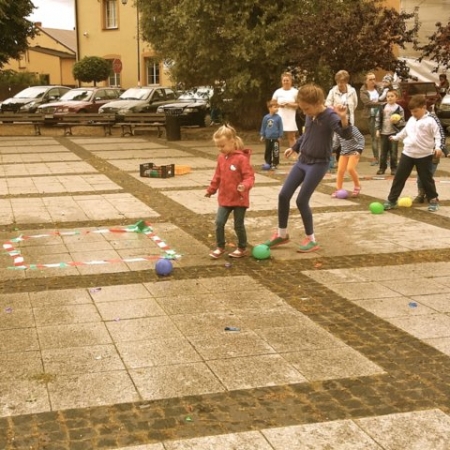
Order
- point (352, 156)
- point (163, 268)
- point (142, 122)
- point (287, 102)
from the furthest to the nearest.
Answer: point (142, 122) < point (287, 102) < point (352, 156) < point (163, 268)

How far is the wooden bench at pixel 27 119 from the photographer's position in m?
26.1

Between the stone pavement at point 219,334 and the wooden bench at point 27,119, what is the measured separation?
16.7 meters

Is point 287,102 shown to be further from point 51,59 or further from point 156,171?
point 51,59

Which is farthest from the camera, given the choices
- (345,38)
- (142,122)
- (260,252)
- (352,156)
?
(142,122)

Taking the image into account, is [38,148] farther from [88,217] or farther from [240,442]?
[240,442]

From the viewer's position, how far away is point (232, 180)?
290 inches

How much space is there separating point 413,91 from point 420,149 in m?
16.1

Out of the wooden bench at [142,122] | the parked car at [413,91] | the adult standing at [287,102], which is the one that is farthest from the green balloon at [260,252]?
the parked car at [413,91]

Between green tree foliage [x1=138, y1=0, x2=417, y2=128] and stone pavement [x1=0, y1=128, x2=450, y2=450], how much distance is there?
405 inches

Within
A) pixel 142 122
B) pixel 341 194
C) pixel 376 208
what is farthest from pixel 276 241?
pixel 142 122

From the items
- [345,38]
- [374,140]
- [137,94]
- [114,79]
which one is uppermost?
[345,38]

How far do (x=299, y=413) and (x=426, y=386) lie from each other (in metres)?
0.86

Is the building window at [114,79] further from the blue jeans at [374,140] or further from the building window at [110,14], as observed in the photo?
the blue jeans at [374,140]

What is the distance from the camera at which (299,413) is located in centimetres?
406
